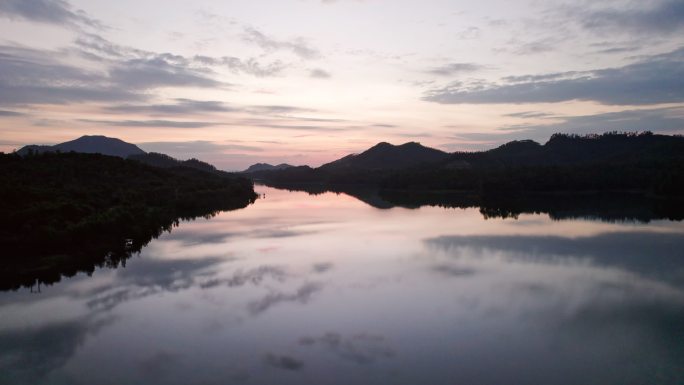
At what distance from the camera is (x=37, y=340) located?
31.0ft

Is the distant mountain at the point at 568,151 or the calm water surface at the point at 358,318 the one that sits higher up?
the distant mountain at the point at 568,151

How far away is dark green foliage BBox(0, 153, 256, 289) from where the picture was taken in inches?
623

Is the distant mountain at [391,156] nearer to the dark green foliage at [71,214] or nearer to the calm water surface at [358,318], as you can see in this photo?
the dark green foliage at [71,214]

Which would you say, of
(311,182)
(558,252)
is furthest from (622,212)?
(311,182)

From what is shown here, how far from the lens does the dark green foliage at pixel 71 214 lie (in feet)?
52.0

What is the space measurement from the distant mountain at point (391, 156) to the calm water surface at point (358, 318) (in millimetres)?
116972

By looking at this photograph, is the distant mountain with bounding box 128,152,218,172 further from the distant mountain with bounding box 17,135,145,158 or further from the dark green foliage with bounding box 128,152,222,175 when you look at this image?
the distant mountain with bounding box 17,135,145,158

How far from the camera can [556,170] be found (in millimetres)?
64062

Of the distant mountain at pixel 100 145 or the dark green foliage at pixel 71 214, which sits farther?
the distant mountain at pixel 100 145

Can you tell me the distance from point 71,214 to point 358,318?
14.8 meters

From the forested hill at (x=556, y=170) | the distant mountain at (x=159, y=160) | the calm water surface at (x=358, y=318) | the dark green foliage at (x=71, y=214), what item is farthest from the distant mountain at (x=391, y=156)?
the calm water surface at (x=358, y=318)

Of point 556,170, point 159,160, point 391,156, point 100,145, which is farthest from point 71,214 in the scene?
point 100,145

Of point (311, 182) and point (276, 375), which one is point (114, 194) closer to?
→ point (276, 375)

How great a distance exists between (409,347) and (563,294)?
6.16m
